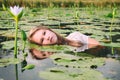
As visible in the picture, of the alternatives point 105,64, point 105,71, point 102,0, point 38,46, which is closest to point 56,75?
point 105,71

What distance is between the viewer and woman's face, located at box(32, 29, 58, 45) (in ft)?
11.7

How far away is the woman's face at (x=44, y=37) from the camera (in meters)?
3.56

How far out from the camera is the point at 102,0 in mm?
15656

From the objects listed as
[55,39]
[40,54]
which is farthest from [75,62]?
[55,39]

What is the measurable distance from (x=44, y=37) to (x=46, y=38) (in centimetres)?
3

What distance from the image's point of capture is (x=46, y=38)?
11.8 ft

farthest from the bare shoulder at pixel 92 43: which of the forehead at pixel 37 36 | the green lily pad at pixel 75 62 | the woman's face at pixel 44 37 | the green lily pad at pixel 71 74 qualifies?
the green lily pad at pixel 71 74

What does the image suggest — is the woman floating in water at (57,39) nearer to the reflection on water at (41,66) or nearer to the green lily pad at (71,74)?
the reflection on water at (41,66)

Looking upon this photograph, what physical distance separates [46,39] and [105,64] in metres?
1.16

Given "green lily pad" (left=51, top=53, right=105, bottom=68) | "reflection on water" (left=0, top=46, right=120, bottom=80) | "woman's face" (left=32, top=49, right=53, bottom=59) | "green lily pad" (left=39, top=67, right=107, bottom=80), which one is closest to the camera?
"green lily pad" (left=39, top=67, right=107, bottom=80)

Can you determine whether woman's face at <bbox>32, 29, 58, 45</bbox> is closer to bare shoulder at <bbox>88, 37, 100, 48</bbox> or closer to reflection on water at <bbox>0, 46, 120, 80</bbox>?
reflection on water at <bbox>0, 46, 120, 80</bbox>

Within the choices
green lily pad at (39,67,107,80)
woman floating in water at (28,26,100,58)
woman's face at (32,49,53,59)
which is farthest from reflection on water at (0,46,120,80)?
woman floating in water at (28,26,100,58)

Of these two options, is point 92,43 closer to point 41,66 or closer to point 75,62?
point 75,62

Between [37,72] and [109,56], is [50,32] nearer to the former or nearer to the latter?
[109,56]
